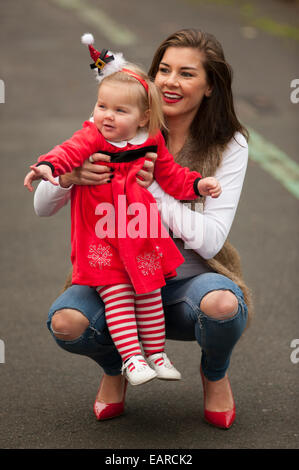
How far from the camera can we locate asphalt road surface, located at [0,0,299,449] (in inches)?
139

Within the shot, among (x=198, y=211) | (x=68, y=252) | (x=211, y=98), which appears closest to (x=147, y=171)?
(x=198, y=211)

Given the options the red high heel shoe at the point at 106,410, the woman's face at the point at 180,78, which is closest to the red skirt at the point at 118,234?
the woman's face at the point at 180,78

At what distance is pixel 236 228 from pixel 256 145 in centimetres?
188

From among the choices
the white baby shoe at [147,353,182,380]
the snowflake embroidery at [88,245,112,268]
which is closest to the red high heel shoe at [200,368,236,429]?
the white baby shoe at [147,353,182,380]

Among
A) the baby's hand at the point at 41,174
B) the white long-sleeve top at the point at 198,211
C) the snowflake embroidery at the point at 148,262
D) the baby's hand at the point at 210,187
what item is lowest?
the snowflake embroidery at the point at 148,262

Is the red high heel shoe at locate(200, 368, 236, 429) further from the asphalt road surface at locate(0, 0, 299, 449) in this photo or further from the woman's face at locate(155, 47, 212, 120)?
the woman's face at locate(155, 47, 212, 120)

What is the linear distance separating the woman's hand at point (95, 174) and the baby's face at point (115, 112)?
107 mm

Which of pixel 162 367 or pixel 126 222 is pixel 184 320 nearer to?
pixel 162 367

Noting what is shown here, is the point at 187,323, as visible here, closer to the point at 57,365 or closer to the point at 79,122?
the point at 57,365

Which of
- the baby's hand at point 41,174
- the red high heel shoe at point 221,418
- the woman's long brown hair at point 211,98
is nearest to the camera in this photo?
the baby's hand at point 41,174

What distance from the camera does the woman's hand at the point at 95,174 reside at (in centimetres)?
319

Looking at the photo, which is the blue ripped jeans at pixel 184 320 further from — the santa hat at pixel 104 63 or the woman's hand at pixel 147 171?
the santa hat at pixel 104 63

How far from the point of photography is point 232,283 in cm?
340
